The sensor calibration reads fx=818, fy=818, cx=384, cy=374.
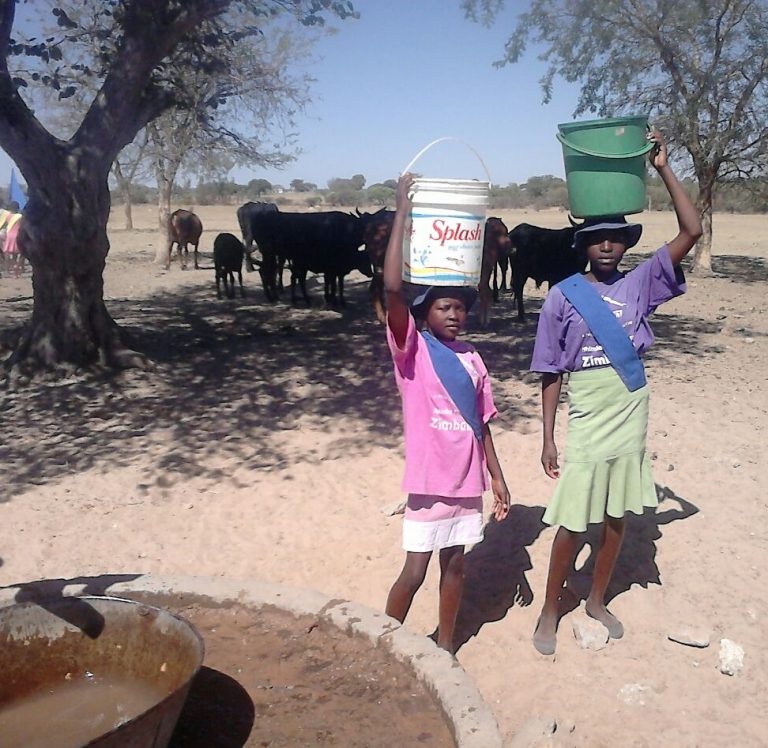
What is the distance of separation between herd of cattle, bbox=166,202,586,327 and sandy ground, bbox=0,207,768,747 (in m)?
2.25

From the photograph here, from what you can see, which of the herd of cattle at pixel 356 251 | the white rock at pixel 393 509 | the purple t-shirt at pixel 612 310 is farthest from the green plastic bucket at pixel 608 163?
the herd of cattle at pixel 356 251

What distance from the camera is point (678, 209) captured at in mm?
3203

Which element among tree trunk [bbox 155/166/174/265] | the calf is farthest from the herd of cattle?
tree trunk [bbox 155/166/174/265]

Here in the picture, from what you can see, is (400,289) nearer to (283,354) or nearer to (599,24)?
(283,354)

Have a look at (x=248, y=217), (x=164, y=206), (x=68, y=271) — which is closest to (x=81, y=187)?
(x=68, y=271)

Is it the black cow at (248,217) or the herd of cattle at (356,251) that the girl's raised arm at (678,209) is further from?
the black cow at (248,217)

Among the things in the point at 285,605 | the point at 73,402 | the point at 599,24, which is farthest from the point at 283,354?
the point at 599,24

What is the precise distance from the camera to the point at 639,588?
4109mm

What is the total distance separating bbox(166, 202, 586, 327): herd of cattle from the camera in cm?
1127

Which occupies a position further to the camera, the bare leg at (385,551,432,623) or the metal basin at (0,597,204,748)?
the bare leg at (385,551,432,623)

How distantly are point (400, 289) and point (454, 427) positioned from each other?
23.8 inches

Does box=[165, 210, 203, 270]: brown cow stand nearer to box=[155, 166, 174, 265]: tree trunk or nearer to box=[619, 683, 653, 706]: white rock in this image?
box=[155, 166, 174, 265]: tree trunk

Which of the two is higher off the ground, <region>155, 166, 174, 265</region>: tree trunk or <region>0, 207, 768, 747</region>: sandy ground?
<region>155, 166, 174, 265</region>: tree trunk

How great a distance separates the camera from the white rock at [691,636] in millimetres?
3641
